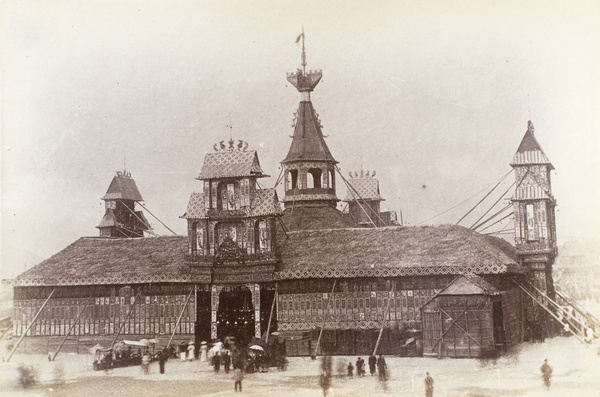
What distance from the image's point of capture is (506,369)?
99.2 feet

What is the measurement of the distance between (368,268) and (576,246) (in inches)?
341

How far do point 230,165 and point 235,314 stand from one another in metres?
6.78

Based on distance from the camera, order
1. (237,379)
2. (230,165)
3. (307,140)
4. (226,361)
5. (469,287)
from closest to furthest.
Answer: (237,379), (226,361), (469,287), (230,165), (307,140)

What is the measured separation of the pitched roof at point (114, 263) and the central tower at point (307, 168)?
8265 mm

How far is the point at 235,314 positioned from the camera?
3869cm

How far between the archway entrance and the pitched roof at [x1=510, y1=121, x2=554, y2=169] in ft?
42.7

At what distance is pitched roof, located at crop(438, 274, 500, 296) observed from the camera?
3322 cm

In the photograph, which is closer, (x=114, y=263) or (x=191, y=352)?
(x=191, y=352)

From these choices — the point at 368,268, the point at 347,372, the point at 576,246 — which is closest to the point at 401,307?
the point at 368,268

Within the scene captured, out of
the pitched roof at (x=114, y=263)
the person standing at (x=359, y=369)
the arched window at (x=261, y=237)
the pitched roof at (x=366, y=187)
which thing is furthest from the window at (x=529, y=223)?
the pitched roof at (x=114, y=263)

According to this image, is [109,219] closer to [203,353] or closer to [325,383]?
[203,353]

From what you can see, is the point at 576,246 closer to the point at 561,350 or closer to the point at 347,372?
the point at 561,350

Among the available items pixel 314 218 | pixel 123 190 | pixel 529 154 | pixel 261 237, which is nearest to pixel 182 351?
pixel 261 237

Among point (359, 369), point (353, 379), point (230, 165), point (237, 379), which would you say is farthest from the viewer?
point (230, 165)
